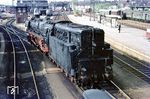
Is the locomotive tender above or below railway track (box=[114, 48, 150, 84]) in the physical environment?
above

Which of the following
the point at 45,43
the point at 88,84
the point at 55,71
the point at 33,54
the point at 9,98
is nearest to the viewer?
the point at 9,98

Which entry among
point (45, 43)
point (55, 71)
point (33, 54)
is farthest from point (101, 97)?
point (33, 54)

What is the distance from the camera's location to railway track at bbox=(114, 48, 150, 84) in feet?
74.1

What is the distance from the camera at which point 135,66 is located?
2584 centimetres

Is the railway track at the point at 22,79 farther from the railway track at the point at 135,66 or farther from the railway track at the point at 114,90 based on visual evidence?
the railway track at the point at 135,66

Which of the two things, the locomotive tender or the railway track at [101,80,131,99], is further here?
the locomotive tender

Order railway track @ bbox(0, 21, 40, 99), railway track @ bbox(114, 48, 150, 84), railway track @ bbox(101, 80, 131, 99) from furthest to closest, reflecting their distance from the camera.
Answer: railway track @ bbox(114, 48, 150, 84) < railway track @ bbox(0, 21, 40, 99) < railway track @ bbox(101, 80, 131, 99)

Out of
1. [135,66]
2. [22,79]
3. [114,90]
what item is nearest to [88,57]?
[114,90]

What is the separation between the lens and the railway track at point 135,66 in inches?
890

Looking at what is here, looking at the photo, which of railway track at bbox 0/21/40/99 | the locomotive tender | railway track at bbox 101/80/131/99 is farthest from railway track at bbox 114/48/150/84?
railway track at bbox 0/21/40/99

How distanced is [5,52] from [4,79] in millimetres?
12272

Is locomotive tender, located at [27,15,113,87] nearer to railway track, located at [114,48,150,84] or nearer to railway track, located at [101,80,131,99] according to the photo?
railway track, located at [101,80,131,99]

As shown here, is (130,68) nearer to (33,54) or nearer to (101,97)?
(33,54)

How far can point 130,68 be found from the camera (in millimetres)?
24906
